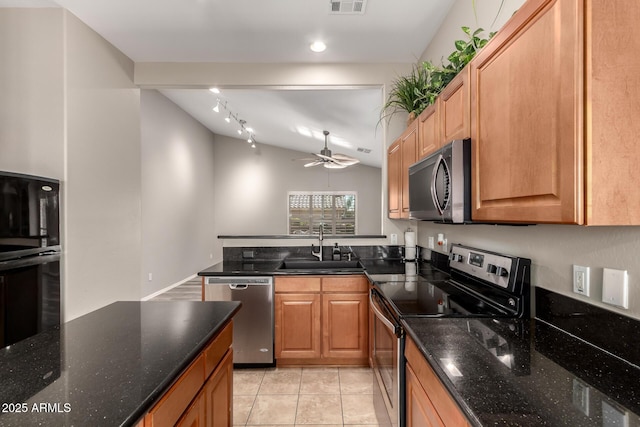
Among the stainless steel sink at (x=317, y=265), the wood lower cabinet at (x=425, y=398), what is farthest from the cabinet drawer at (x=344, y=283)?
the wood lower cabinet at (x=425, y=398)

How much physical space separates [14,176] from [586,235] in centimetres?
270

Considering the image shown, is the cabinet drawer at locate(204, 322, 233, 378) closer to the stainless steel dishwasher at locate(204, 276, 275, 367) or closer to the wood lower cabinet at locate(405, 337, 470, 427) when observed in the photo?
the wood lower cabinet at locate(405, 337, 470, 427)

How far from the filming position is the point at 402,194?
2.52 meters

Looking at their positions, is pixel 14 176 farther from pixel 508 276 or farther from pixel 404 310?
pixel 508 276

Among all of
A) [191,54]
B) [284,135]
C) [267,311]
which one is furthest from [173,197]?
[267,311]

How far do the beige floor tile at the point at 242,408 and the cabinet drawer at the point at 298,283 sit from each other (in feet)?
2.69

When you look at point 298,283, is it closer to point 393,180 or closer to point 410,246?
point 410,246

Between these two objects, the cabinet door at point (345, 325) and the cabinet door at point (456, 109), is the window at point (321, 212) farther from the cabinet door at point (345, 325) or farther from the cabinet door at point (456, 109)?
the cabinet door at point (456, 109)

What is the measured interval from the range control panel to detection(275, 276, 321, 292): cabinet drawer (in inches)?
45.6

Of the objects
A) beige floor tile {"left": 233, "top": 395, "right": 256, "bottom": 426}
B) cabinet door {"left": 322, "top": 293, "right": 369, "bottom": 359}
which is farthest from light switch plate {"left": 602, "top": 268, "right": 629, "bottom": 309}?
beige floor tile {"left": 233, "top": 395, "right": 256, "bottom": 426}

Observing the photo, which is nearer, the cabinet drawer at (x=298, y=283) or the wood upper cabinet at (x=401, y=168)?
the wood upper cabinet at (x=401, y=168)

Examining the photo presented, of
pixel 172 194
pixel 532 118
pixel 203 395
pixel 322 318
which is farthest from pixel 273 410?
pixel 172 194

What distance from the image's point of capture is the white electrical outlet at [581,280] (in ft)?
3.59

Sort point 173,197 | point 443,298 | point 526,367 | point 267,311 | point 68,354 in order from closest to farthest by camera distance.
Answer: point 526,367, point 68,354, point 443,298, point 267,311, point 173,197
